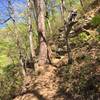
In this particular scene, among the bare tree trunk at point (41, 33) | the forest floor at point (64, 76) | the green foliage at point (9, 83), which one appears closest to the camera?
the forest floor at point (64, 76)

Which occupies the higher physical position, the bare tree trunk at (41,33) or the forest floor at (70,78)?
the bare tree trunk at (41,33)

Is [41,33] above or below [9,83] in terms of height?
above

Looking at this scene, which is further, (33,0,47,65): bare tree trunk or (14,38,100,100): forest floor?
(33,0,47,65): bare tree trunk

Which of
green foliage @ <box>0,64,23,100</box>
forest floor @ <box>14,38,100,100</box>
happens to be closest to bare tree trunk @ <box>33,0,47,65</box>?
forest floor @ <box>14,38,100,100</box>

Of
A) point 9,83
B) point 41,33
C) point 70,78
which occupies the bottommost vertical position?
point 9,83

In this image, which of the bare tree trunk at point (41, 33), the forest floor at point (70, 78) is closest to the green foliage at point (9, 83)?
the forest floor at point (70, 78)

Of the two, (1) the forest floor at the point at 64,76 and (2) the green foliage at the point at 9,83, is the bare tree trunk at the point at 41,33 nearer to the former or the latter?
(1) the forest floor at the point at 64,76

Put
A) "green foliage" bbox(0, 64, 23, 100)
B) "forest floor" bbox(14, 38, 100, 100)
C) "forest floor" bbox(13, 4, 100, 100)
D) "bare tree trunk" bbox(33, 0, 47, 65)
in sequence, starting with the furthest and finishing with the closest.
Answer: "green foliage" bbox(0, 64, 23, 100) → "bare tree trunk" bbox(33, 0, 47, 65) → "forest floor" bbox(14, 38, 100, 100) → "forest floor" bbox(13, 4, 100, 100)

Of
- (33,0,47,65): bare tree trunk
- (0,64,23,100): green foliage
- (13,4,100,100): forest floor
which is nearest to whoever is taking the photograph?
(13,4,100,100): forest floor

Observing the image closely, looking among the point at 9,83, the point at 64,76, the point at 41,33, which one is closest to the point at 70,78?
the point at 64,76

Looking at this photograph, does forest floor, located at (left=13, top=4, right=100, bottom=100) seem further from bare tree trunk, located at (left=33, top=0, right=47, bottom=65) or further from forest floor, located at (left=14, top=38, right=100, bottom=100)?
bare tree trunk, located at (left=33, top=0, right=47, bottom=65)

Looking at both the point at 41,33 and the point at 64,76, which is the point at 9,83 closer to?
the point at 41,33

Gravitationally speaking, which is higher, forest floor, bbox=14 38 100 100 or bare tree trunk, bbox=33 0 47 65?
bare tree trunk, bbox=33 0 47 65

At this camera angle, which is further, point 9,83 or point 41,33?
point 9,83
